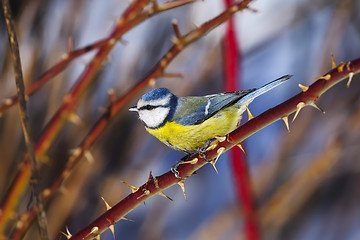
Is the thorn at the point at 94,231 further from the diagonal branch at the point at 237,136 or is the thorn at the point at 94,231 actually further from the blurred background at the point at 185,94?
the blurred background at the point at 185,94

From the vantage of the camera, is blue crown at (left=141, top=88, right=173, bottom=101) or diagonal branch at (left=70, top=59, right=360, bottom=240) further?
blue crown at (left=141, top=88, right=173, bottom=101)

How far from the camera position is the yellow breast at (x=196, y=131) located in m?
0.61

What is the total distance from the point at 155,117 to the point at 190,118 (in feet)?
0.17

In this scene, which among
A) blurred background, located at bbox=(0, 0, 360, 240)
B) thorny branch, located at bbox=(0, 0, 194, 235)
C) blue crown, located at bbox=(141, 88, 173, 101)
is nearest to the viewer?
blue crown, located at bbox=(141, 88, 173, 101)

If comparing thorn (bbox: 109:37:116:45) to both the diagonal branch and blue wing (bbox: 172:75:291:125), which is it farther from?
the diagonal branch

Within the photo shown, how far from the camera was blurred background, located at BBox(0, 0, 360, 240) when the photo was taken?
1169mm

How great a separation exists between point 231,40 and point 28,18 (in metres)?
0.73

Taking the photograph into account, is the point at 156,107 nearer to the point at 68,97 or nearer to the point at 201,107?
the point at 201,107

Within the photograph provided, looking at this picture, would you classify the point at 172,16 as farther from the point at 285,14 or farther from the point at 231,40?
the point at 231,40

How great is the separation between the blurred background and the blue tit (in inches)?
19.8

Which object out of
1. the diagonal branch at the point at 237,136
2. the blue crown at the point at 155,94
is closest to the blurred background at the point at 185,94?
the blue crown at the point at 155,94

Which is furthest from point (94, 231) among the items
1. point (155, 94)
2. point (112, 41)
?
point (112, 41)

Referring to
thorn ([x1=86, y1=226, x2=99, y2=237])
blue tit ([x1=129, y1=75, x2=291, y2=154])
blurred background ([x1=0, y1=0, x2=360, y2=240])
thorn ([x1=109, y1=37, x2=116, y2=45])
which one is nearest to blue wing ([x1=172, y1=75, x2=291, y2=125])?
blue tit ([x1=129, y1=75, x2=291, y2=154])

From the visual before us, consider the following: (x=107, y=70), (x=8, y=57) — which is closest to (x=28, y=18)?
(x=8, y=57)
